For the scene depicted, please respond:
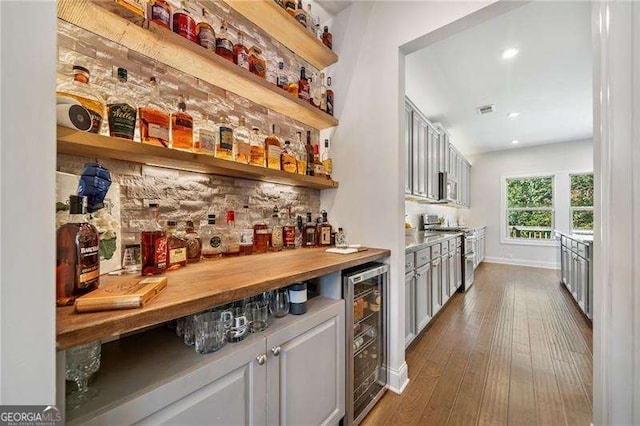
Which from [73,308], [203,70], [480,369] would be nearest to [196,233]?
[73,308]

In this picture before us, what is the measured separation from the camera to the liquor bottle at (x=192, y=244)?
1236 millimetres

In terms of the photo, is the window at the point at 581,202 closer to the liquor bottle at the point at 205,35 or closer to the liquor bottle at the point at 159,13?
the liquor bottle at the point at 205,35

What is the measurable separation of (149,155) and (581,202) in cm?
769

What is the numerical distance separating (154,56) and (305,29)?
0.99 metres

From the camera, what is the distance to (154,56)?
3.80 ft

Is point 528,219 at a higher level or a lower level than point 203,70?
lower

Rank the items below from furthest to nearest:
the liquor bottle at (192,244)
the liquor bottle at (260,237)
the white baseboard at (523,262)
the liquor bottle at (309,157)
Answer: the white baseboard at (523,262)
the liquor bottle at (309,157)
the liquor bottle at (260,237)
the liquor bottle at (192,244)

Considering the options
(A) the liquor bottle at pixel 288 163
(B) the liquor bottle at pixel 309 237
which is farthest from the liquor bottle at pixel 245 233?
(B) the liquor bottle at pixel 309 237

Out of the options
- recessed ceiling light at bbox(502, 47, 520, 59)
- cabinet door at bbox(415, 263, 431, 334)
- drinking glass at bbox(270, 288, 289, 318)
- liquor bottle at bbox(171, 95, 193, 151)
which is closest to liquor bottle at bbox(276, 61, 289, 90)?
liquor bottle at bbox(171, 95, 193, 151)

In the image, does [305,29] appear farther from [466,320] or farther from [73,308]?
[466,320]

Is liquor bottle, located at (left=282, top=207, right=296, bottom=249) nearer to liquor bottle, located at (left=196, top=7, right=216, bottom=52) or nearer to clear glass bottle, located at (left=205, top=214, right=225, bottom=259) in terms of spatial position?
clear glass bottle, located at (left=205, top=214, right=225, bottom=259)

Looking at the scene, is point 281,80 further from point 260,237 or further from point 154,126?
point 260,237

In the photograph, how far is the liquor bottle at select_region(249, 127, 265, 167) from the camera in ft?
4.79

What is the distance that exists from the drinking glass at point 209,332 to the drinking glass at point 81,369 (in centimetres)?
25
